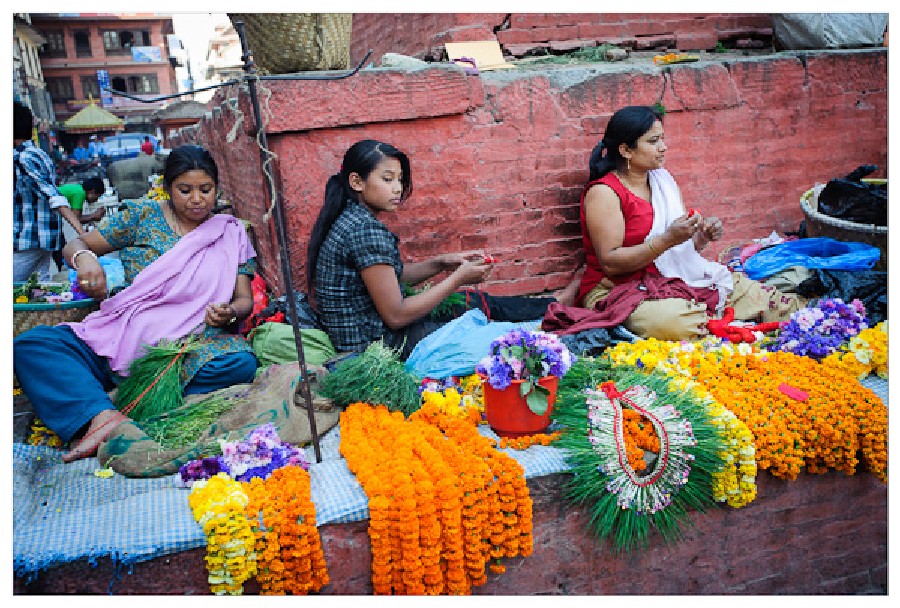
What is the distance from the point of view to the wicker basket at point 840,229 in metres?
4.23

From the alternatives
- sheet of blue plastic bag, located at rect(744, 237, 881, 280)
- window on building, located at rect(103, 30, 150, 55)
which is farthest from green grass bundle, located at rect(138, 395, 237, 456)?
window on building, located at rect(103, 30, 150, 55)

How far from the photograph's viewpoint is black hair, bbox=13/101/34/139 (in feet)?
15.9

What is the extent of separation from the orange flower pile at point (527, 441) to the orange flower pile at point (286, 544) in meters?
0.85

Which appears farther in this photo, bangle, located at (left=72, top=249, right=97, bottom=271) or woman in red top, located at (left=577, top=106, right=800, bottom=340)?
woman in red top, located at (left=577, top=106, right=800, bottom=340)

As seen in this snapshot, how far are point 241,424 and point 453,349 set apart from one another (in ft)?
3.48

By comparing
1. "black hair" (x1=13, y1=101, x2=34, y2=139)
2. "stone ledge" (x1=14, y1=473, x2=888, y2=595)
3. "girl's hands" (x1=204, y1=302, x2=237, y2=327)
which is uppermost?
"black hair" (x1=13, y1=101, x2=34, y2=139)

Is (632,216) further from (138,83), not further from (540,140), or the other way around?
(138,83)

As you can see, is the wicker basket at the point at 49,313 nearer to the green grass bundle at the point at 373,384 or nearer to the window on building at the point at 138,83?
the green grass bundle at the point at 373,384

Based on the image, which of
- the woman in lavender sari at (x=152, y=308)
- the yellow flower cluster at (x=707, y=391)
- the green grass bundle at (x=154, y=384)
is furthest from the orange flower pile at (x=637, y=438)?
the green grass bundle at (x=154, y=384)

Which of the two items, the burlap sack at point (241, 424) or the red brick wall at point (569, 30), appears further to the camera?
the red brick wall at point (569, 30)

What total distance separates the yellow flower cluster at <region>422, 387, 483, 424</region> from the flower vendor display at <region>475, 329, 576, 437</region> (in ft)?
0.80

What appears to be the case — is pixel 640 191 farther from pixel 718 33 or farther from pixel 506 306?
pixel 718 33

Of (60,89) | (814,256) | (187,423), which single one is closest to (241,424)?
(187,423)

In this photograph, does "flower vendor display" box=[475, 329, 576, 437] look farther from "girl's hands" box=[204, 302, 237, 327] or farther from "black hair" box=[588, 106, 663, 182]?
"black hair" box=[588, 106, 663, 182]
